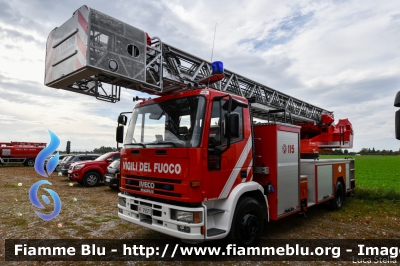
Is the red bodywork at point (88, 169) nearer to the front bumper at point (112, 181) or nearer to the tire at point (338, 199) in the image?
the front bumper at point (112, 181)

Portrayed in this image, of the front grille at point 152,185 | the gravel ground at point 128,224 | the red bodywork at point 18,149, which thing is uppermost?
the red bodywork at point 18,149

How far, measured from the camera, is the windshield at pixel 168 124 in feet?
13.5

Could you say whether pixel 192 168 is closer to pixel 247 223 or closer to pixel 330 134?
pixel 247 223

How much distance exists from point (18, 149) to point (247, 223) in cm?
2839

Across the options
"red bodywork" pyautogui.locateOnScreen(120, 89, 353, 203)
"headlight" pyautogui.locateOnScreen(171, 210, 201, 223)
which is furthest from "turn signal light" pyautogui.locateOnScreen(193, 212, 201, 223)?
"red bodywork" pyautogui.locateOnScreen(120, 89, 353, 203)

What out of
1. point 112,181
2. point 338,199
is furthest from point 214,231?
point 112,181

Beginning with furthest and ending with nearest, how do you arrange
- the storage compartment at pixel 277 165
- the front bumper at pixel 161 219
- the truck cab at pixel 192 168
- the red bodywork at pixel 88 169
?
the red bodywork at pixel 88 169 → the storage compartment at pixel 277 165 → the truck cab at pixel 192 168 → the front bumper at pixel 161 219

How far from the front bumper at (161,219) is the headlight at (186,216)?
51 mm

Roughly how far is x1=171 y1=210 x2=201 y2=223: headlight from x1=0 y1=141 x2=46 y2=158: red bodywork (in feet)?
90.4

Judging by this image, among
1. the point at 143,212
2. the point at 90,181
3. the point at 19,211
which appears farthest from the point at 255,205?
the point at 90,181

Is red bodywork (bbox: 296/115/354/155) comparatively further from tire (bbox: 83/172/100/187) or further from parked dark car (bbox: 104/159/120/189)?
tire (bbox: 83/172/100/187)

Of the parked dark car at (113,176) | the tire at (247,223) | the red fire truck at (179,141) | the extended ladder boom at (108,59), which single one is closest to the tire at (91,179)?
the parked dark car at (113,176)

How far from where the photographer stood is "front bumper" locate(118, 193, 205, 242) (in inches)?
150

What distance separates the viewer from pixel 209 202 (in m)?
4.24
